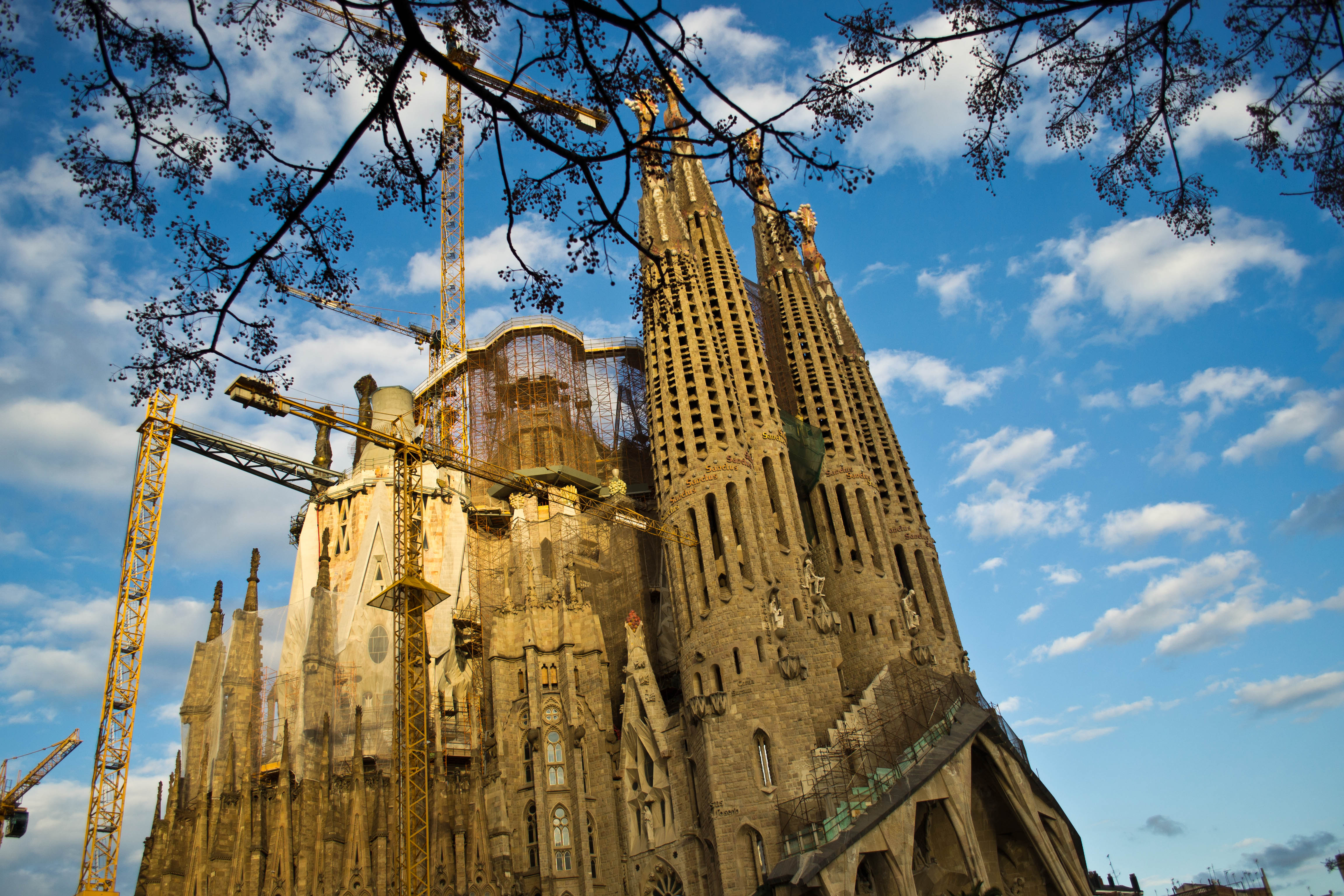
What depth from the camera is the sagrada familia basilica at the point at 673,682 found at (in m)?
32.8

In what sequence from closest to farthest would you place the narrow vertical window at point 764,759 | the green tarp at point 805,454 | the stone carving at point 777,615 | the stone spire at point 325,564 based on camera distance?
the narrow vertical window at point 764,759
the stone carving at point 777,615
the green tarp at point 805,454
the stone spire at point 325,564

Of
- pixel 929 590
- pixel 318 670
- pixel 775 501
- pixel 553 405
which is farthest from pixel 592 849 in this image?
pixel 553 405

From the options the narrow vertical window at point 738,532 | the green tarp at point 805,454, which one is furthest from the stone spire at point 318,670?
the green tarp at point 805,454

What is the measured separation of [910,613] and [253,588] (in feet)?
106

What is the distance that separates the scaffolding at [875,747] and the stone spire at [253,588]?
96.3ft

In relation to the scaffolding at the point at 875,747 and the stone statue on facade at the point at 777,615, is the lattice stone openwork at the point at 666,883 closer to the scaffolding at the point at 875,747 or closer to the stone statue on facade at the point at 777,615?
the scaffolding at the point at 875,747

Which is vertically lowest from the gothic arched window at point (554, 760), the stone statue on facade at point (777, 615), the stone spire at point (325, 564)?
the gothic arched window at point (554, 760)

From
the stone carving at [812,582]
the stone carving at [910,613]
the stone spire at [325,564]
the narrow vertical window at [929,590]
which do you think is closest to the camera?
the stone carving at [812,582]

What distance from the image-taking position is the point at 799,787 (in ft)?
106

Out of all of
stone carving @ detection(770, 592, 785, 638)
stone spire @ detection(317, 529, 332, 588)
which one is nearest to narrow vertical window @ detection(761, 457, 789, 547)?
Answer: stone carving @ detection(770, 592, 785, 638)

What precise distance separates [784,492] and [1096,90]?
3130cm

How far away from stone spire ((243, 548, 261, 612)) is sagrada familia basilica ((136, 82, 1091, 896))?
0.56 ft

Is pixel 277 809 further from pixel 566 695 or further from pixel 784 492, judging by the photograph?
pixel 784 492

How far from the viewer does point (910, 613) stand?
40906 mm
